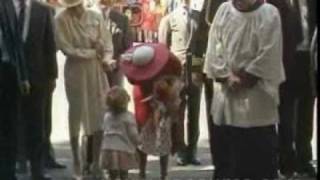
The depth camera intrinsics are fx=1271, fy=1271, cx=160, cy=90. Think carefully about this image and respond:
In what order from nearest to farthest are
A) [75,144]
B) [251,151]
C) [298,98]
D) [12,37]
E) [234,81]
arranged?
1. [234,81]
2. [251,151]
3. [12,37]
4. [75,144]
5. [298,98]

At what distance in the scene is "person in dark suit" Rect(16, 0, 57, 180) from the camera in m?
8.16

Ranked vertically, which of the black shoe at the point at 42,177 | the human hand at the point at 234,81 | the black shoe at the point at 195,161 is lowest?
the black shoe at the point at 42,177

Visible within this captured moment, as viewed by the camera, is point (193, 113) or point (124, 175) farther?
point (193, 113)

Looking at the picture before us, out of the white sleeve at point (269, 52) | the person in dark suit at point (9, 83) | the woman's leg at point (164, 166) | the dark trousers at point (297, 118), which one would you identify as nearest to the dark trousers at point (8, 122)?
the person in dark suit at point (9, 83)

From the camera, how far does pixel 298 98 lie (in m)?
8.70

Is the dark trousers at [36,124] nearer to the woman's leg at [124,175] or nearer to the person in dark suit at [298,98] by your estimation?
the woman's leg at [124,175]

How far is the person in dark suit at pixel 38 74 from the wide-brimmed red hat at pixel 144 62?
51 cm

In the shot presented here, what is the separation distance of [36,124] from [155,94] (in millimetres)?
806

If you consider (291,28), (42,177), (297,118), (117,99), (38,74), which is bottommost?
(42,177)

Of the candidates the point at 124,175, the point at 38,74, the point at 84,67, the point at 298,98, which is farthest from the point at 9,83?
the point at 298,98

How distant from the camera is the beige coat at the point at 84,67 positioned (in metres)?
8.29

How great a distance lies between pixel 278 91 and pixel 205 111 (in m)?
0.58

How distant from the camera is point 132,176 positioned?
8328 millimetres

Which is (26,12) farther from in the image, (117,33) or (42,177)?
(42,177)
